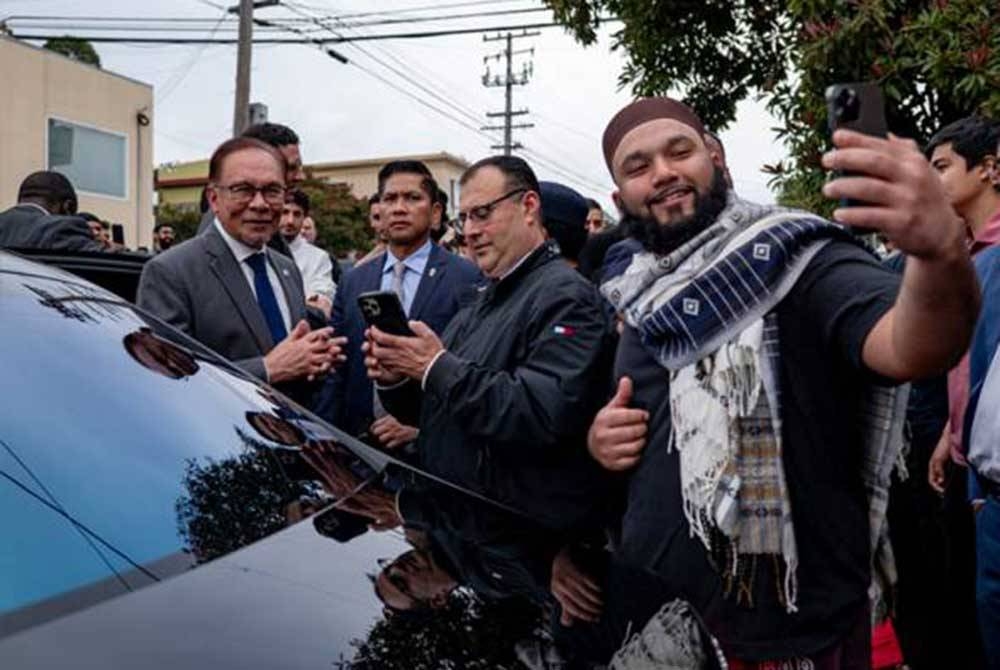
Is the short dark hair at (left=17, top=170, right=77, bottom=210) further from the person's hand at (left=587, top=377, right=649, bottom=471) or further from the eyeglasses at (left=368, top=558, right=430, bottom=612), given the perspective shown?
the eyeglasses at (left=368, top=558, right=430, bottom=612)

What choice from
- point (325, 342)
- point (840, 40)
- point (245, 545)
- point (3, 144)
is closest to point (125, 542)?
point (245, 545)

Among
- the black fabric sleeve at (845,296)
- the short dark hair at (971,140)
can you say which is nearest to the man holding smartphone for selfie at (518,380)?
the black fabric sleeve at (845,296)

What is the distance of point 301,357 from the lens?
2949mm

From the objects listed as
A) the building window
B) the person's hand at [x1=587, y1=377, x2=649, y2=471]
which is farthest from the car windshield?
the building window

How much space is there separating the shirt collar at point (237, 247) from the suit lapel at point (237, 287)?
20 mm

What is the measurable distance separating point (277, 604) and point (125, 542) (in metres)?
0.26

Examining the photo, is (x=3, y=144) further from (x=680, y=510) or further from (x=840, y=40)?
(x=680, y=510)

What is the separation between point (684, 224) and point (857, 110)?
0.75 metres

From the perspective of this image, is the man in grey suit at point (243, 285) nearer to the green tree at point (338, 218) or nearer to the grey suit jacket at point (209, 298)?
the grey suit jacket at point (209, 298)

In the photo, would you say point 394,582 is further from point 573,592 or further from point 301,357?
point 301,357

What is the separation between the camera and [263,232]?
3.32m

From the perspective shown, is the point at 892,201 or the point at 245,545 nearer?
the point at 892,201

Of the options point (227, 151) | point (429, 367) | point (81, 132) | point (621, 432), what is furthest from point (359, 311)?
point (81, 132)

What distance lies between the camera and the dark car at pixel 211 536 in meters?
1.31
